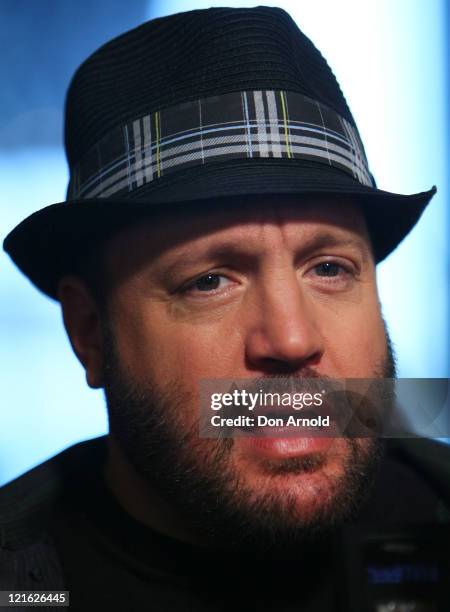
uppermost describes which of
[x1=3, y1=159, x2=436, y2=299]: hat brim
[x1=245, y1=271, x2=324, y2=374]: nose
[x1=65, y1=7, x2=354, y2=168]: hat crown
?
[x1=65, y1=7, x2=354, y2=168]: hat crown

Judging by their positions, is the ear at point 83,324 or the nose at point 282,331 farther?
the ear at point 83,324

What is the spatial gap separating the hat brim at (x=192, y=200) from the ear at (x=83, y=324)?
0.10 ft

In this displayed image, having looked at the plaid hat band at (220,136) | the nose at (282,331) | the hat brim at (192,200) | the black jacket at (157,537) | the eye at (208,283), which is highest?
the plaid hat band at (220,136)

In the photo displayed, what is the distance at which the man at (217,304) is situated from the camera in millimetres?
869

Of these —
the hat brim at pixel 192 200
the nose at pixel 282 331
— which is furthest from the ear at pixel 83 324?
the nose at pixel 282 331

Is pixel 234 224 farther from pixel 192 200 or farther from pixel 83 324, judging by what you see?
pixel 83 324

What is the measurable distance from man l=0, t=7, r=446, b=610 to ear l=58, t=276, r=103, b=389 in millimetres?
39

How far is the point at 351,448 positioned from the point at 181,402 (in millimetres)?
222

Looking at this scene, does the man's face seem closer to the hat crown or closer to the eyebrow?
the eyebrow

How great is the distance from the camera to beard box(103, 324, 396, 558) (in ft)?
2.83

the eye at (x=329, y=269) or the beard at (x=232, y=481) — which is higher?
the eye at (x=329, y=269)

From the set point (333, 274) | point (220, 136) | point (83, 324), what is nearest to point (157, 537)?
point (83, 324)

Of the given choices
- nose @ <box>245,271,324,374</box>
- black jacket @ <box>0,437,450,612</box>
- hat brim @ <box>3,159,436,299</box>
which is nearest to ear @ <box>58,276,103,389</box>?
hat brim @ <box>3,159,436,299</box>

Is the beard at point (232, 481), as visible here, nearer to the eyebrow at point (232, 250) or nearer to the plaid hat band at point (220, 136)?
the eyebrow at point (232, 250)
